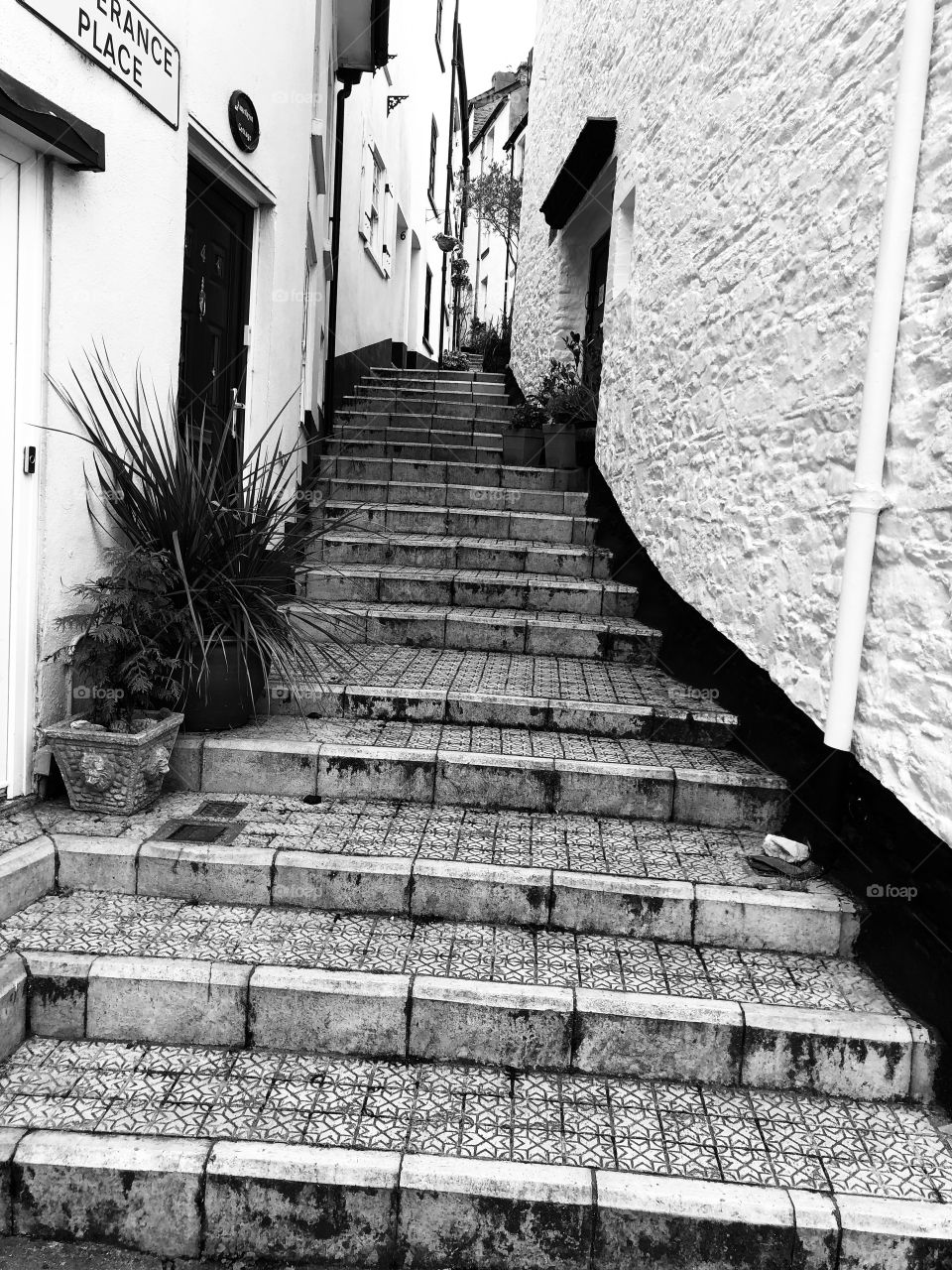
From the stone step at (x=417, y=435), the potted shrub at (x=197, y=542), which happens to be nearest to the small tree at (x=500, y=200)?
the stone step at (x=417, y=435)

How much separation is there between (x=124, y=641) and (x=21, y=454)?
0.73 m

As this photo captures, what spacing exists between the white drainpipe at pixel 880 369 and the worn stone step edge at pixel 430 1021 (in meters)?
0.99

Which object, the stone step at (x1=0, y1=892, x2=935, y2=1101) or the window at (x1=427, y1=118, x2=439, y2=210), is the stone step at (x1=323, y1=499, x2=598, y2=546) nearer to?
the stone step at (x1=0, y1=892, x2=935, y2=1101)

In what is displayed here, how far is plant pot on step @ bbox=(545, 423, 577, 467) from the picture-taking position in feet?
25.4

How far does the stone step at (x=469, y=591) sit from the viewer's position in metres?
5.79

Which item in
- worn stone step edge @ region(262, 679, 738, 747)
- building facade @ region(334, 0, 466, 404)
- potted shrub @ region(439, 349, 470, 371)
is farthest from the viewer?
potted shrub @ region(439, 349, 470, 371)

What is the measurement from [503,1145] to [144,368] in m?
3.24

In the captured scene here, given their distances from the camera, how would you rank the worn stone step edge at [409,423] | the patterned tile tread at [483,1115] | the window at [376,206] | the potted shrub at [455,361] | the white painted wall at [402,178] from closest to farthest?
the patterned tile tread at [483,1115]
the worn stone step edge at [409,423]
the white painted wall at [402,178]
the window at [376,206]
the potted shrub at [455,361]

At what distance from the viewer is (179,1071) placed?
8.63ft

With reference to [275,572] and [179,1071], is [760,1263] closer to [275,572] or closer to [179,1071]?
[179,1071]

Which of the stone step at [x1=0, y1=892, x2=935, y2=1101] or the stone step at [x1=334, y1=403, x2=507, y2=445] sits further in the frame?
the stone step at [x1=334, y1=403, x2=507, y2=445]

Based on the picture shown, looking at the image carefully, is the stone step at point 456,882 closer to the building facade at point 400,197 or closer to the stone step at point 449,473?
the stone step at point 449,473

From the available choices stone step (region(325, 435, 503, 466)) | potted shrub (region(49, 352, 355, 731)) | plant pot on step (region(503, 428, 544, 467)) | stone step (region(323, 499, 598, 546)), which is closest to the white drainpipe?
potted shrub (region(49, 352, 355, 731))

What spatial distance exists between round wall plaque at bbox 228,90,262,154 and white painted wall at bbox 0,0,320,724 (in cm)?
6
